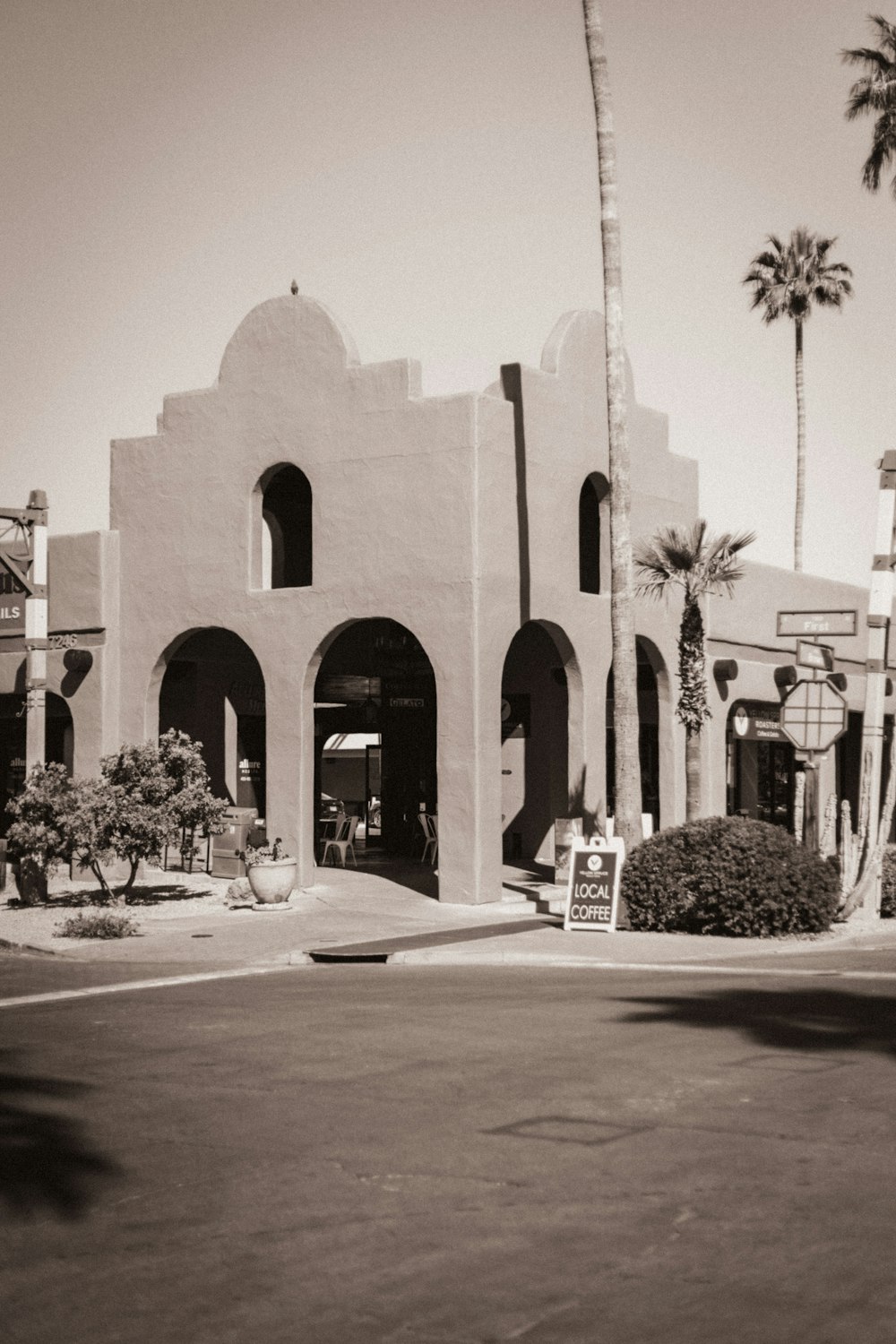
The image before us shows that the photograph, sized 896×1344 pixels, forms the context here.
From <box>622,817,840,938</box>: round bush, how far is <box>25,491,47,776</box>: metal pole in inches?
362

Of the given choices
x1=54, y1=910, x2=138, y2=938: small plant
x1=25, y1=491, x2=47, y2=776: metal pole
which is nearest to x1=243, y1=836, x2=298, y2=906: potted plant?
x1=54, y1=910, x2=138, y2=938: small plant

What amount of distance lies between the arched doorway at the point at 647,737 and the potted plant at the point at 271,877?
7.71 metres

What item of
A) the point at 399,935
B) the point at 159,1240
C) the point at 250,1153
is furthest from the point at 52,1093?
the point at 399,935

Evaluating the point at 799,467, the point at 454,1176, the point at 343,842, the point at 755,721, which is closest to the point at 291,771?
the point at 343,842

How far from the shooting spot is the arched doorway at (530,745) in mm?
29938

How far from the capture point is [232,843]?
26.2 meters

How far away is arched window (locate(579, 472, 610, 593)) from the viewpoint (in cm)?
2670

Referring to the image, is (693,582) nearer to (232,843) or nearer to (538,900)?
(538,900)

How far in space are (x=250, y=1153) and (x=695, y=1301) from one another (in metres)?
3.12

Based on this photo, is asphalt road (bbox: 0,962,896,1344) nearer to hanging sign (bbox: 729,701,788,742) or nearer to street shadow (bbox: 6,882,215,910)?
street shadow (bbox: 6,882,215,910)

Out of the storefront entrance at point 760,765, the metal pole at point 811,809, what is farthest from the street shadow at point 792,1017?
Answer: the storefront entrance at point 760,765

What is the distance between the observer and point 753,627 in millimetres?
30422

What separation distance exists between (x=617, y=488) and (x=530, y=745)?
30.0ft

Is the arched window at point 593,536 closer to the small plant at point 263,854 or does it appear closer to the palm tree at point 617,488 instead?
the palm tree at point 617,488
